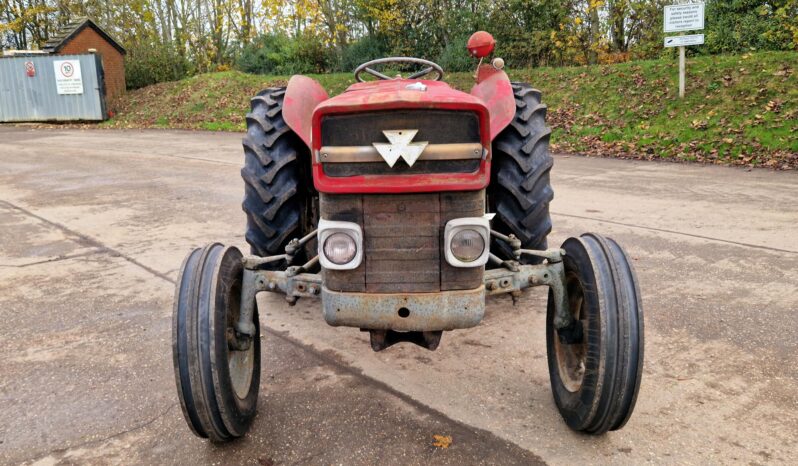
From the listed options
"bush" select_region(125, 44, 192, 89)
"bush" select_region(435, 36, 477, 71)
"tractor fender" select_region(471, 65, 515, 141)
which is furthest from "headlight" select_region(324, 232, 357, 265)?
"bush" select_region(125, 44, 192, 89)

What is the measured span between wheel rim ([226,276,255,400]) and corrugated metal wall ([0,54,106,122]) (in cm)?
1941

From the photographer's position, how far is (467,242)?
2529mm

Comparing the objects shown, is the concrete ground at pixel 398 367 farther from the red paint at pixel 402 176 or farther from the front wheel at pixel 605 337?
the red paint at pixel 402 176

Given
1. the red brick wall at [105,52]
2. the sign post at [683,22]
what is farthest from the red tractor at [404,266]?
the red brick wall at [105,52]

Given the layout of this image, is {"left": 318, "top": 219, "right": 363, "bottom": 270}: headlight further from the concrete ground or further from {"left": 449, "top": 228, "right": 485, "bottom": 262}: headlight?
the concrete ground

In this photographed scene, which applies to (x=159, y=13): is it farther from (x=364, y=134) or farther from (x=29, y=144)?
(x=364, y=134)

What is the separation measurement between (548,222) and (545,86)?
1203cm

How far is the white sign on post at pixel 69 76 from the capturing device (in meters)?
20.0

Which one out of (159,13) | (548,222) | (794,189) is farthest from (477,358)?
(159,13)

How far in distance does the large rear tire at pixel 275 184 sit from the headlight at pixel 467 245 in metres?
1.40

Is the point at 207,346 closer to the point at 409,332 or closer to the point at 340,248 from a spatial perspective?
the point at 340,248

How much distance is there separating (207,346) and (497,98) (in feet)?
6.89

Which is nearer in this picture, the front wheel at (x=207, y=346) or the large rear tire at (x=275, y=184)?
the front wheel at (x=207, y=346)

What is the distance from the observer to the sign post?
39.1 ft
